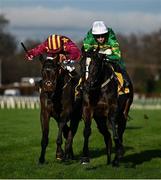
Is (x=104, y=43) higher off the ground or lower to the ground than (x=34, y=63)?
higher

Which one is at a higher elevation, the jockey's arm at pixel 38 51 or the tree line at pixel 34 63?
the jockey's arm at pixel 38 51

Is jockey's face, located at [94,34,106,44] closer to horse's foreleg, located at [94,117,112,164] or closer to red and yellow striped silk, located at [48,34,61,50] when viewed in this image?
red and yellow striped silk, located at [48,34,61,50]

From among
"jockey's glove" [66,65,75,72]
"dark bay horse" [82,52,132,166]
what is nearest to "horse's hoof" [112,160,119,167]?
"dark bay horse" [82,52,132,166]

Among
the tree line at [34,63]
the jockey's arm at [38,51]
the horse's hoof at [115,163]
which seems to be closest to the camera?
the horse's hoof at [115,163]

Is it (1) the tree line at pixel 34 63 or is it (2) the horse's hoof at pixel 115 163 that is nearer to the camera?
(2) the horse's hoof at pixel 115 163

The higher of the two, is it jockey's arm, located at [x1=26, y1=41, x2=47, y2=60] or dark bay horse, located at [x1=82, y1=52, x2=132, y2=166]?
jockey's arm, located at [x1=26, y1=41, x2=47, y2=60]

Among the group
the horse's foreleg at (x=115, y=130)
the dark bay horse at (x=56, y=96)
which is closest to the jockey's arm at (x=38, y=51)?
the dark bay horse at (x=56, y=96)

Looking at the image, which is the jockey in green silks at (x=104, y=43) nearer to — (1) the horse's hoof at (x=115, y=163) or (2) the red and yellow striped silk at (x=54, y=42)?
(2) the red and yellow striped silk at (x=54, y=42)

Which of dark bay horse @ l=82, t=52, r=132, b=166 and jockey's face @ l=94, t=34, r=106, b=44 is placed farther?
jockey's face @ l=94, t=34, r=106, b=44

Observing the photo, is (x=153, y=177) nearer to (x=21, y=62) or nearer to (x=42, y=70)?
(x=42, y=70)

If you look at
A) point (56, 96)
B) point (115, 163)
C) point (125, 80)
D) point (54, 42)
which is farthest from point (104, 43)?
point (115, 163)

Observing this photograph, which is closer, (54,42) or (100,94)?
(100,94)

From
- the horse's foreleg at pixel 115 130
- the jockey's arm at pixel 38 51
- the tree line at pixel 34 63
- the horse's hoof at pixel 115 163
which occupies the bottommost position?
the tree line at pixel 34 63

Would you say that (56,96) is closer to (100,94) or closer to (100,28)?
(100,94)
